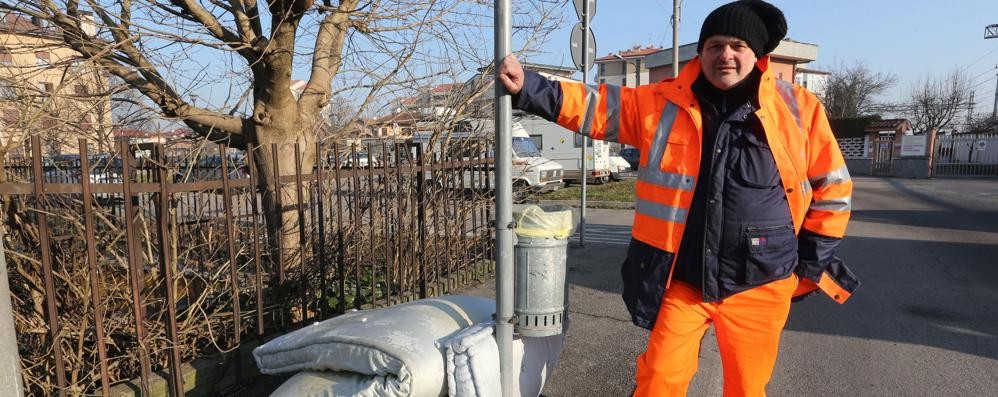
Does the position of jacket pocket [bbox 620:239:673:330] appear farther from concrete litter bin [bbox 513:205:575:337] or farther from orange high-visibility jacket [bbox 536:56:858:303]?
concrete litter bin [bbox 513:205:575:337]

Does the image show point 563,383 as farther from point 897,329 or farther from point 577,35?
point 577,35

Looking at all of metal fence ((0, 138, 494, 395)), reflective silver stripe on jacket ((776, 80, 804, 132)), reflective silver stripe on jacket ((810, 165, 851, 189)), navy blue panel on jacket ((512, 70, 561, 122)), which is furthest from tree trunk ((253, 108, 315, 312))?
reflective silver stripe on jacket ((810, 165, 851, 189))

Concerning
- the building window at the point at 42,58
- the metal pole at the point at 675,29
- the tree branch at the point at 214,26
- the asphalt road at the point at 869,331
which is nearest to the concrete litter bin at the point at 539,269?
the asphalt road at the point at 869,331

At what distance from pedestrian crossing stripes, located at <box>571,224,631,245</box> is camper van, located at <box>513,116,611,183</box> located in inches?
342

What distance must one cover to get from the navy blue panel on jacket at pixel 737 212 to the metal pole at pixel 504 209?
70cm

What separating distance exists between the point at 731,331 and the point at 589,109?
1002 millimetres

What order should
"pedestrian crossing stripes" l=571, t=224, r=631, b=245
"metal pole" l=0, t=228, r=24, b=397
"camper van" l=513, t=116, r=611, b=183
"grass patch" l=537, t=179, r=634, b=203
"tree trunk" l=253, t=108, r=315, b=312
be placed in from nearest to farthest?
"metal pole" l=0, t=228, r=24, b=397 < "tree trunk" l=253, t=108, r=315, b=312 < "pedestrian crossing stripes" l=571, t=224, r=631, b=245 < "grass patch" l=537, t=179, r=634, b=203 < "camper van" l=513, t=116, r=611, b=183

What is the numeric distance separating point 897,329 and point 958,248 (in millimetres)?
4134

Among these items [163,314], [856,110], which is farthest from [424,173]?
[856,110]

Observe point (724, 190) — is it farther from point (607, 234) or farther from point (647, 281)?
point (607, 234)

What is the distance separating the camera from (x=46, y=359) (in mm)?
2625

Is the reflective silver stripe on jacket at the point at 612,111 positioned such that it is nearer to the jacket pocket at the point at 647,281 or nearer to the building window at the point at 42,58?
the jacket pocket at the point at 647,281

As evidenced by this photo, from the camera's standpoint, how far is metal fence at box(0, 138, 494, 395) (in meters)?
2.53


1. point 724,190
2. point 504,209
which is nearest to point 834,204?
point 724,190
